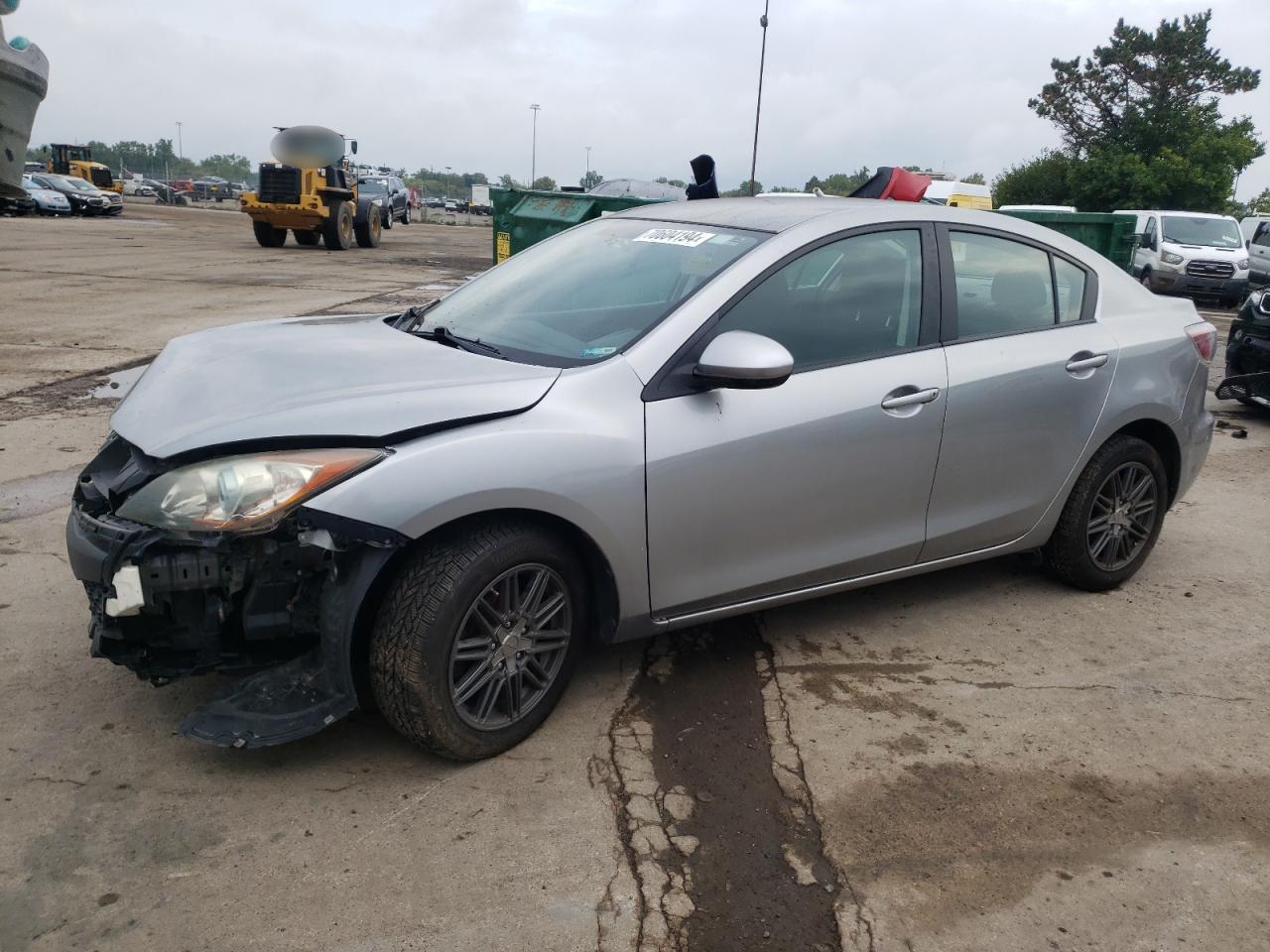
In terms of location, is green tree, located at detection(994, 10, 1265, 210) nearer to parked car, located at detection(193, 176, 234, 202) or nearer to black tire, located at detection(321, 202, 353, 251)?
black tire, located at detection(321, 202, 353, 251)

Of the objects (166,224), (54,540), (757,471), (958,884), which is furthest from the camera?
(166,224)

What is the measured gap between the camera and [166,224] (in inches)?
1325

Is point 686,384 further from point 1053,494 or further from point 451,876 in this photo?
point 1053,494

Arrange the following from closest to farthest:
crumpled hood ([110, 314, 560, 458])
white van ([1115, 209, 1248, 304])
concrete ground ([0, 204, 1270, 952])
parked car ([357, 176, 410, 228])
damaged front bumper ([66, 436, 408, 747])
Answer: concrete ground ([0, 204, 1270, 952]) → damaged front bumper ([66, 436, 408, 747]) → crumpled hood ([110, 314, 560, 458]) → white van ([1115, 209, 1248, 304]) → parked car ([357, 176, 410, 228])

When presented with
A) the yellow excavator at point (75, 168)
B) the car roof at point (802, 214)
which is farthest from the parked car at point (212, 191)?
the car roof at point (802, 214)

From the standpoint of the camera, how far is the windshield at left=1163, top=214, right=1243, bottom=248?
20344 mm

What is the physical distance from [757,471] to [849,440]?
39 cm

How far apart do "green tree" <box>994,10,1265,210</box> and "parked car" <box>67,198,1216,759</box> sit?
38551 millimetres

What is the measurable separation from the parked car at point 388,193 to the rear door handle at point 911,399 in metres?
29.3

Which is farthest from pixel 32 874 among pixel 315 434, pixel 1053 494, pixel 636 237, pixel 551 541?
pixel 1053 494

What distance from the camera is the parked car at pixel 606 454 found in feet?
8.96

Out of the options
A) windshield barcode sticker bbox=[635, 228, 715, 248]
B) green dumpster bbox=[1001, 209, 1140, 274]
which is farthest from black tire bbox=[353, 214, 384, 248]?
windshield barcode sticker bbox=[635, 228, 715, 248]

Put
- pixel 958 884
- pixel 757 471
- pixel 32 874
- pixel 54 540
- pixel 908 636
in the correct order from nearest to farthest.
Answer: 1. pixel 32 874
2. pixel 958 884
3. pixel 757 471
4. pixel 908 636
5. pixel 54 540

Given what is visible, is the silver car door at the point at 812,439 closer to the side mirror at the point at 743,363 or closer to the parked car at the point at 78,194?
the side mirror at the point at 743,363
